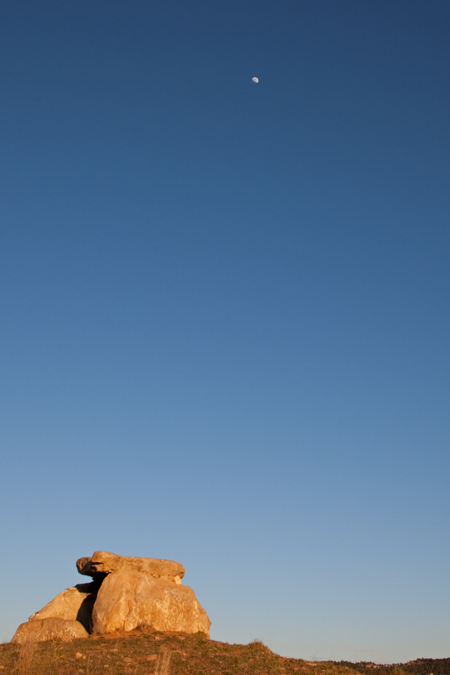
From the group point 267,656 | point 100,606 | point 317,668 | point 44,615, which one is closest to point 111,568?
point 100,606

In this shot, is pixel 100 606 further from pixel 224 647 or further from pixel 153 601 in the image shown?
pixel 224 647

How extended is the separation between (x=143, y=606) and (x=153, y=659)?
4.79 m

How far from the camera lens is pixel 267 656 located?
76.7 feet

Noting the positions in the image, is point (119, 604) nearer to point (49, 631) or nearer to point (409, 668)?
point (49, 631)

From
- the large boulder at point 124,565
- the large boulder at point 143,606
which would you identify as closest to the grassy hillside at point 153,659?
the large boulder at point 143,606

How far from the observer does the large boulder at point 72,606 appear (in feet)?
87.7

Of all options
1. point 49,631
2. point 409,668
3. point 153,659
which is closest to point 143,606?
point 49,631

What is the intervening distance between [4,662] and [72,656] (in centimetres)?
232

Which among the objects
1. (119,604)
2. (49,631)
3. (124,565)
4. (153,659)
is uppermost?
(124,565)

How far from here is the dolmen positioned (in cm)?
2384

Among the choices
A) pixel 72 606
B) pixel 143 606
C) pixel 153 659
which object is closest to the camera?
pixel 153 659

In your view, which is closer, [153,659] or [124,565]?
[153,659]

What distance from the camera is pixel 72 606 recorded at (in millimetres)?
27344

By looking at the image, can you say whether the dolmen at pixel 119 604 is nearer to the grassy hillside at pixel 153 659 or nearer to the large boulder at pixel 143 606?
the large boulder at pixel 143 606
